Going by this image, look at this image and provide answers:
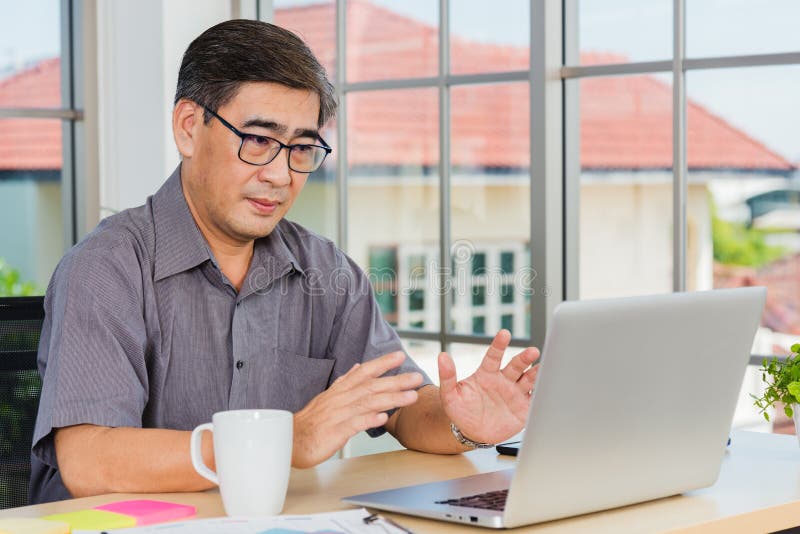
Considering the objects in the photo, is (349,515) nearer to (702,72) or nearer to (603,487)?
(603,487)

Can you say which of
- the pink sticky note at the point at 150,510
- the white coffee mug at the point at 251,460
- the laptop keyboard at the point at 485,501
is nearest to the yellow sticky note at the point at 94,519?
the pink sticky note at the point at 150,510

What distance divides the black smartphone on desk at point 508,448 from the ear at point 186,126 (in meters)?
0.72

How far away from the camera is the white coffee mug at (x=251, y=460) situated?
4.03ft

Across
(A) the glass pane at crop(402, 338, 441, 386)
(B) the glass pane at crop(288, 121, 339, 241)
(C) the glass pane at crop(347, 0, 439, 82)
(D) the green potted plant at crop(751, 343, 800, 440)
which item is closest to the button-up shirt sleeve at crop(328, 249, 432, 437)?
(D) the green potted plant at crop(751, 343, 800, 440)

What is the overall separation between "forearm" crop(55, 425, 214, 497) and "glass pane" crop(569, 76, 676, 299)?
1532 millimetres

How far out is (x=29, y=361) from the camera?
70.0 inches

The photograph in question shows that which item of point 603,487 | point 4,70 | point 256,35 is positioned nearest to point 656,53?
point 256,35

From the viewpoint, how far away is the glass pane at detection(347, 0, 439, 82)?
3.00 metres

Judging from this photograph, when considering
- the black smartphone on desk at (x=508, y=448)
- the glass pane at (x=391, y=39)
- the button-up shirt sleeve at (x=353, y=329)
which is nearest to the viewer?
the black smartphone on desk at (x=508, y=448)

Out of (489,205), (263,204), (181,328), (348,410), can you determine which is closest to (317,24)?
(489,205)

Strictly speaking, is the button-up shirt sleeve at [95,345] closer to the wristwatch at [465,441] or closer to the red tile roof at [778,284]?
the wristwatch at [465,441]

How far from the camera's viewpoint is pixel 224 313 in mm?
1798

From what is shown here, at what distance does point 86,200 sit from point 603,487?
2539 millimetres

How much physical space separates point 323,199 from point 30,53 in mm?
1094
